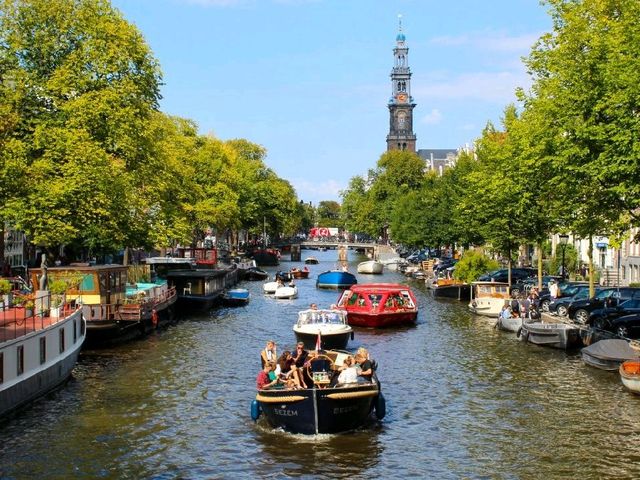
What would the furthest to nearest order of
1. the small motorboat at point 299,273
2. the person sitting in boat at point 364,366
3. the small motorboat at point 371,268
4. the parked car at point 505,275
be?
the small motorboat at point 371,268 < the small motorboat at point 299,273 < the parked car at point 505,275 < the person sitting in boat at point 364,366

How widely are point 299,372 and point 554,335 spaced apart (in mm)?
22859

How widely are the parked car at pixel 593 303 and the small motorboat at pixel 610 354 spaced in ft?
34.8

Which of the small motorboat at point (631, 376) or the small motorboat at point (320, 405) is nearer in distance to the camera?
the small motorboat at point (320, 405)

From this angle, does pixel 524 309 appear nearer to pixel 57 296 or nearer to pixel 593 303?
pixel 593 303

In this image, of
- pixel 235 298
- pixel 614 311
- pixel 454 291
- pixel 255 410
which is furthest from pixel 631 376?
pixel 454 291

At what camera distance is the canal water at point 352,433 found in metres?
26.2

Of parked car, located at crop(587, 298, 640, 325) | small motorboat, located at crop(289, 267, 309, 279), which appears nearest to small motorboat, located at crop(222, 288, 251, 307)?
parked car, located at crop(587, 298, 640, 325)

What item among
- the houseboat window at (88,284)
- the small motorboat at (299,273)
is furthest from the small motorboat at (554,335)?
the small motorboat at (299,273)

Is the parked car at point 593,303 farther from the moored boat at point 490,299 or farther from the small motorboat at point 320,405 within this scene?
the small motorboat at point 320,405

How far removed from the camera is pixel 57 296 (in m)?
42.2

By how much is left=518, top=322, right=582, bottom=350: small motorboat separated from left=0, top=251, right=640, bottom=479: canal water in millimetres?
790

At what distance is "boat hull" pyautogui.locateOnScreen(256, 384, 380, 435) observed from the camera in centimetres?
2809

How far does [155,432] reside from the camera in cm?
3025

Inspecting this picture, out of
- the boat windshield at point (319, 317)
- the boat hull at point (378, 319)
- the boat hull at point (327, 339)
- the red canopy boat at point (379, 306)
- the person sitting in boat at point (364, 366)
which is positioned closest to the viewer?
the person sitting in boat at point (364, 366)
